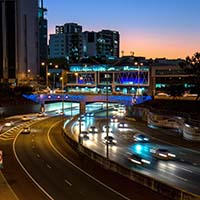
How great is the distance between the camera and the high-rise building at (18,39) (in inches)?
6142

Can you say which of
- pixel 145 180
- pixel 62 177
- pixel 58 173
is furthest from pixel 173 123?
pixel 145 180

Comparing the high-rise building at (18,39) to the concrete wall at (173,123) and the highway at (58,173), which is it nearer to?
the concrete wall at (173,123)

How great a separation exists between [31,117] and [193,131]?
57.8 metres

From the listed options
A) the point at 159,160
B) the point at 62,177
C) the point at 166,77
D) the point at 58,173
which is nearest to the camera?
the point at 62,177

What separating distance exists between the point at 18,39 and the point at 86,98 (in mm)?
49419

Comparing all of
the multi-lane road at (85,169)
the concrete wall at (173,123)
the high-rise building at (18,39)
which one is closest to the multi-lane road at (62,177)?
the multi-lane road at (85,169)

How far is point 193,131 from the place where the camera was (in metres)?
67.6

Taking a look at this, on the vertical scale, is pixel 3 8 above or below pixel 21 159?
above

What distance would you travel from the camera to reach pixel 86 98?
123250mm

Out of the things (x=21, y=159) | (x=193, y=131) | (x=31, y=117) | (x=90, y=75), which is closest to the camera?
(x=21, y=159)

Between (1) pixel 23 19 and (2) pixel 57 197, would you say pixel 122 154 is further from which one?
(1) pixel 23 19

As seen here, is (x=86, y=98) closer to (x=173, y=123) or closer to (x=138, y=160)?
(x=173, y=123)

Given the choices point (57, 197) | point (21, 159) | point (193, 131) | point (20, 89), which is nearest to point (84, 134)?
point (193, 131)

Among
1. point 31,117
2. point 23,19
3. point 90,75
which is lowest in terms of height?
point 31,117
